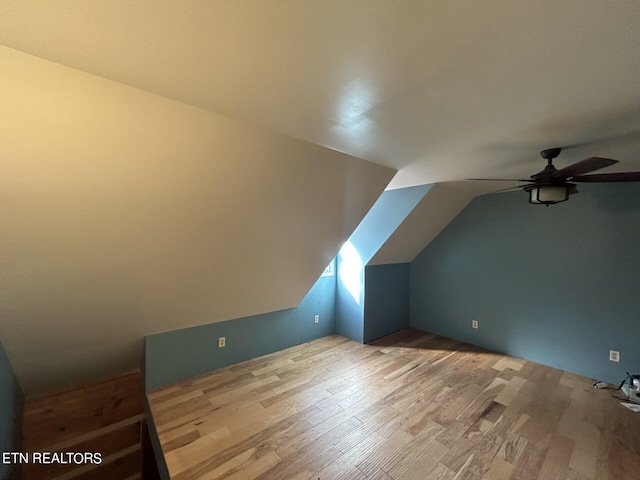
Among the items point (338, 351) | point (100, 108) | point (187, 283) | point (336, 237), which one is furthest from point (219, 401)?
point (100, 108)

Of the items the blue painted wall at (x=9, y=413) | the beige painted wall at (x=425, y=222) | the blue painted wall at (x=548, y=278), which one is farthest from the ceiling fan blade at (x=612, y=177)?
the blue painted wall at (x=9, y=413)

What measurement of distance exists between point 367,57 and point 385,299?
3708 millimetres

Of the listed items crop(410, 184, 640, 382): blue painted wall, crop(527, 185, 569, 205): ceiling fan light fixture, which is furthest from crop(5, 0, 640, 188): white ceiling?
crop(410, 184, 640, 382): blue painted wall

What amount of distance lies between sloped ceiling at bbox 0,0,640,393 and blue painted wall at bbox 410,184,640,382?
106cm

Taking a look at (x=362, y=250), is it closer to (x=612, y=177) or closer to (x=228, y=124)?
(x=612, y=177)

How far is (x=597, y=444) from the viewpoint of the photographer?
196 cm

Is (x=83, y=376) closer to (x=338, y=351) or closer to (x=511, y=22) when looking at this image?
(x=338, y=351)

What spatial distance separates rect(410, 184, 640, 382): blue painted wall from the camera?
8.94 ft

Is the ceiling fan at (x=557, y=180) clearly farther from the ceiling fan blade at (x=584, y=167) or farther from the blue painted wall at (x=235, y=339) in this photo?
the blue painted wall at (x=235, y=339)

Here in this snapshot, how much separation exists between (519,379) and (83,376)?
4647mm

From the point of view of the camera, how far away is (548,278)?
3164mm

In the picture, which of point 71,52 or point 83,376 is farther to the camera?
point 83,376

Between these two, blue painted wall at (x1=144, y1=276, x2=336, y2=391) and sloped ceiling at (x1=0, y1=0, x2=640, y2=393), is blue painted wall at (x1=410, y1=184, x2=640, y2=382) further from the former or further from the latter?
blue painted wall at (x1=144, y1=276, x2=336, y2=391)

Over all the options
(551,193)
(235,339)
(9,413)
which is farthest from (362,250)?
(9,413)
